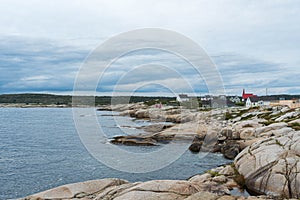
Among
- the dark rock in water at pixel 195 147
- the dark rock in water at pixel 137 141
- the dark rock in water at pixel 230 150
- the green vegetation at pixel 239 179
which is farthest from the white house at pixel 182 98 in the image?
the green vegetation at pixel 239 179

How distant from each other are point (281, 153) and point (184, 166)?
13.5m

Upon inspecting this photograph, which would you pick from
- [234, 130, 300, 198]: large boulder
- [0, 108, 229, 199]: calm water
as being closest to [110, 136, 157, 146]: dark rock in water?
[0, 108, 229, 199]: calm water

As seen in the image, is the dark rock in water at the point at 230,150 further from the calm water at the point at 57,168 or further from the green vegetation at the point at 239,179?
the green vegetation at the point at 239,179

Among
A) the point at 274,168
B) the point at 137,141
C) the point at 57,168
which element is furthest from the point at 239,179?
the point at 137,141

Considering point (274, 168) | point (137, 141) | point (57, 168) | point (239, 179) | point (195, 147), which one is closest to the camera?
point (274, 168)

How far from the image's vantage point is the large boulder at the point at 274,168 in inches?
743

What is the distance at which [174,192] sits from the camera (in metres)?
13.8

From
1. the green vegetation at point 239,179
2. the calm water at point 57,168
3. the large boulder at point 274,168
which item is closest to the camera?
the large boulder at point 274,168

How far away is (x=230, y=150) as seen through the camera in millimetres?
38125

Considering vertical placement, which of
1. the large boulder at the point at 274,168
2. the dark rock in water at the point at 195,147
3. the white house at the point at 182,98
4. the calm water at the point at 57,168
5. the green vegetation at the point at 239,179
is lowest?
the calm water at the point at 57,168

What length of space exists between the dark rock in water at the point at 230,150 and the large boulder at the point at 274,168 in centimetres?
1317

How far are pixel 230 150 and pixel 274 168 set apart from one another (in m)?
18.1

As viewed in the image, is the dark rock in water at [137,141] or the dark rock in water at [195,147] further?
the dark rock in water at [137,141]

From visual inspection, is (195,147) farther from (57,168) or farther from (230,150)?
A: (57,168)
